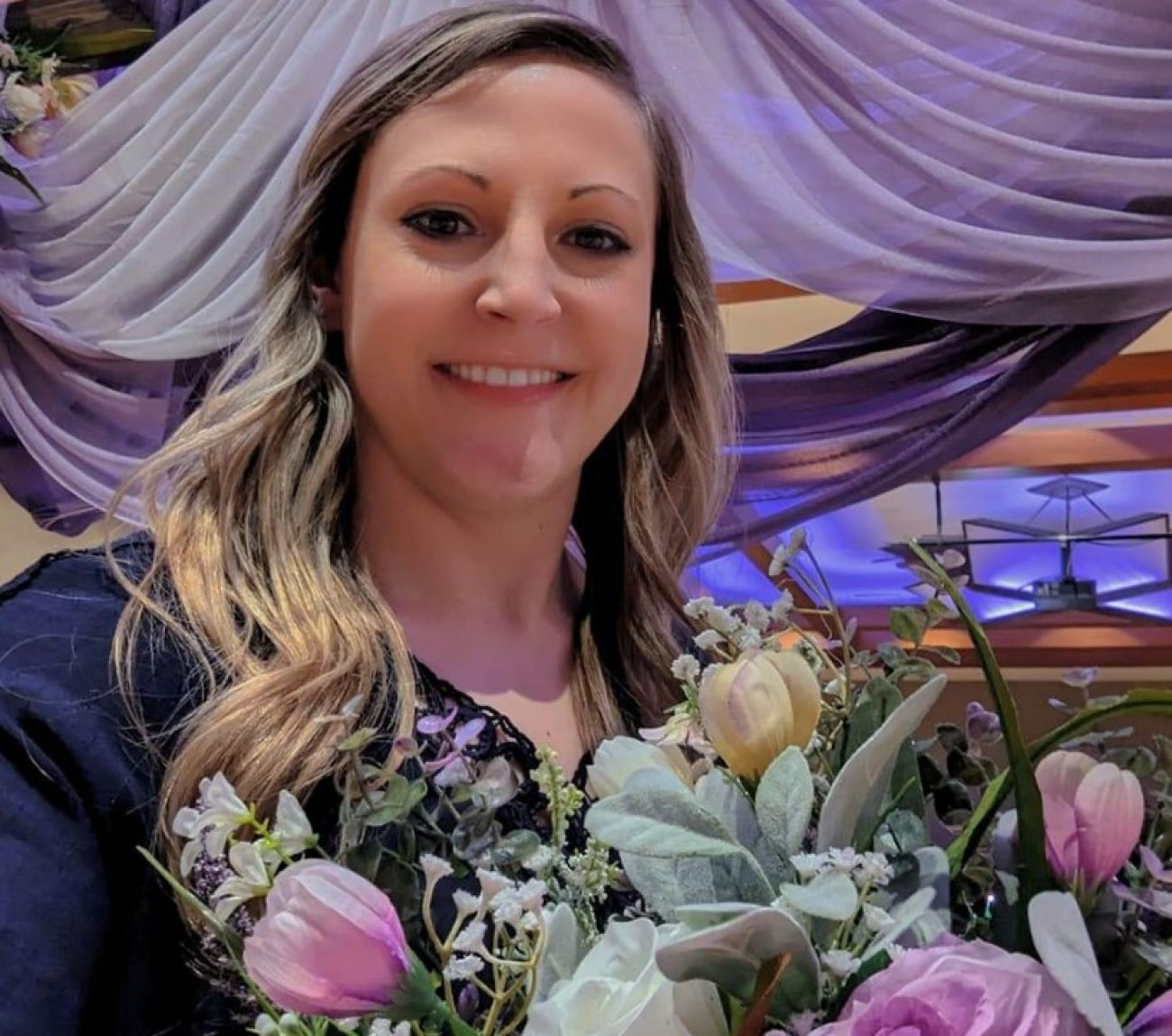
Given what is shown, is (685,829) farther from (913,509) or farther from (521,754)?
(913,509)

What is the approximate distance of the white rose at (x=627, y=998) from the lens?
0.26 meters

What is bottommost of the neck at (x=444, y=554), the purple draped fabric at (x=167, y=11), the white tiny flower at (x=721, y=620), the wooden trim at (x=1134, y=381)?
the neck at (x=444, y=554)

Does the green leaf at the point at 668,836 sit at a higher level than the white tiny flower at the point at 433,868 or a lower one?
higher

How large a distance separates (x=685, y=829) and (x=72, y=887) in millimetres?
341

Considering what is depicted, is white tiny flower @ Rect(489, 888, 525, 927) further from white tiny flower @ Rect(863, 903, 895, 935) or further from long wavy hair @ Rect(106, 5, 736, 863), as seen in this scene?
long wavy hair @ Rect(106, 5, 736, 863)

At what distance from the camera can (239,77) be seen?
4.35ft

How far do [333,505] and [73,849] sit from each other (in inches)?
9.8

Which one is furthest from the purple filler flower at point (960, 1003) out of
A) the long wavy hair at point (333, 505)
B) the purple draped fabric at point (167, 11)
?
the purple draped fabric at point (167, 11)

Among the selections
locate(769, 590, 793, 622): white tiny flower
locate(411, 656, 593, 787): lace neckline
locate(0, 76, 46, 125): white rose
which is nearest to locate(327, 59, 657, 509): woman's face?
locate(411, 656, 593, 787): lace neckline

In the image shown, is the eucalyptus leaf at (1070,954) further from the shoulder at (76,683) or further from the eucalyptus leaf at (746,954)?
the shoulder at (76,683)

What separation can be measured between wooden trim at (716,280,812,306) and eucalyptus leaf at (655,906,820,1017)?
0.87 meters

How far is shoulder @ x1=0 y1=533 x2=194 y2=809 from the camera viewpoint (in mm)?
547

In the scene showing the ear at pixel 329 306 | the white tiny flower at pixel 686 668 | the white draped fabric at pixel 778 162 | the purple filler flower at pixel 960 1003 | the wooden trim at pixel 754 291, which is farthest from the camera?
the wooden trim at pixel 754 291

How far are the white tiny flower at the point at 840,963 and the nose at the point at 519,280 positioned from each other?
0.46 m
